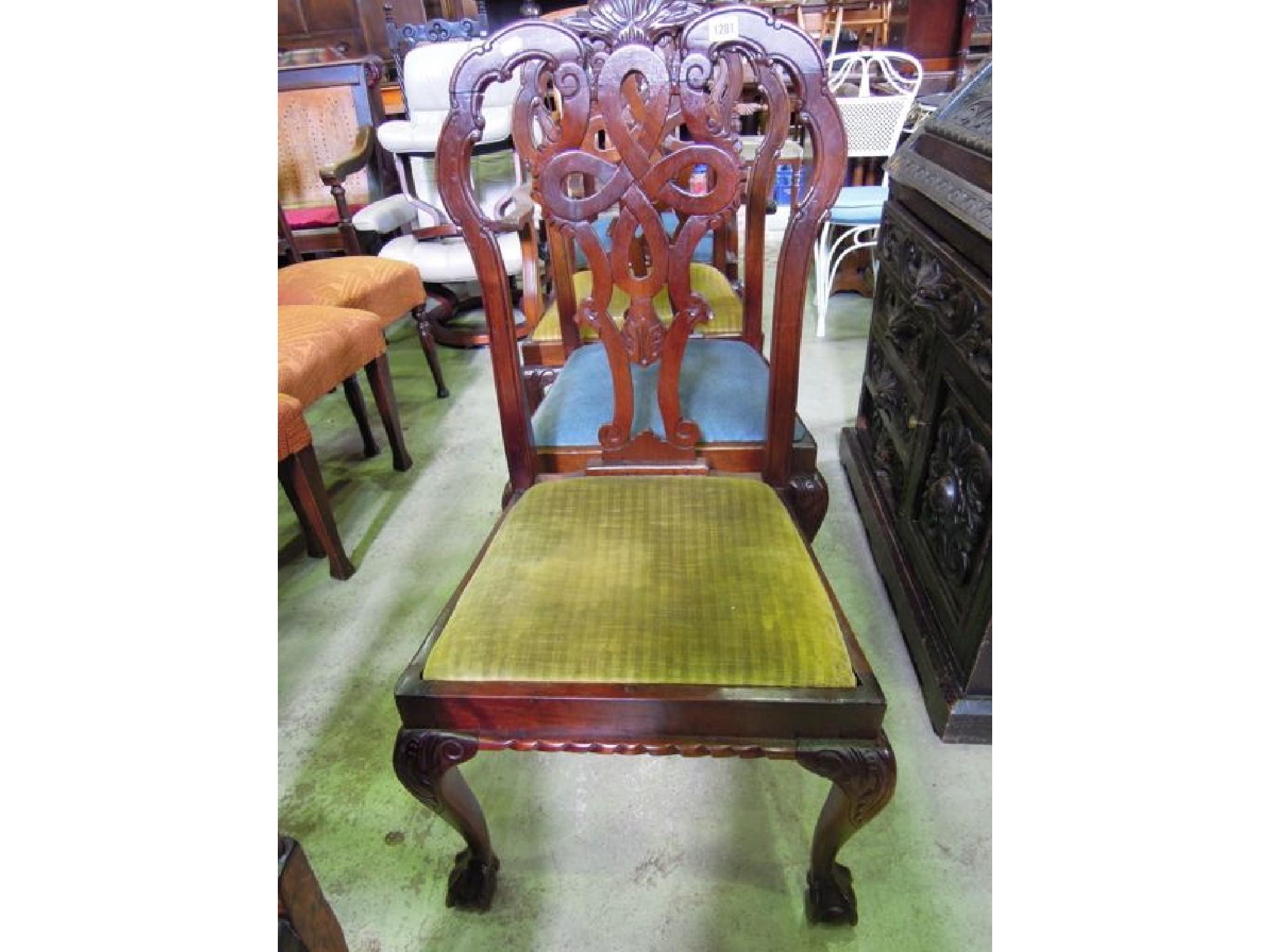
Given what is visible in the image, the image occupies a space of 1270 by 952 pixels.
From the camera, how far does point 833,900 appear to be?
37.9 inches

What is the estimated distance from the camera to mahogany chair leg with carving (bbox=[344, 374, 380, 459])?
6.88 feet

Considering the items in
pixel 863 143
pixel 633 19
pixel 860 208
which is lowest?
pixel 860 208

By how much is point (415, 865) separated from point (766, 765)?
0.62 meters

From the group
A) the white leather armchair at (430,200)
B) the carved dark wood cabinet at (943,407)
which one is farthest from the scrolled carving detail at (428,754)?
the white leather armchair at (430,200)

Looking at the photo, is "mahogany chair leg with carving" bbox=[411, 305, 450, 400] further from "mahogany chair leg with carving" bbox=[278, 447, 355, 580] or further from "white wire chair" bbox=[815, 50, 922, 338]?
"white wire chair" bbox=[815, 50, 922, 338]

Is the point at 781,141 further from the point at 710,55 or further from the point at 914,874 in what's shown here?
the point at 914,874

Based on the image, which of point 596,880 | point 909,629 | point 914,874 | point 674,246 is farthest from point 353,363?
point 914,874

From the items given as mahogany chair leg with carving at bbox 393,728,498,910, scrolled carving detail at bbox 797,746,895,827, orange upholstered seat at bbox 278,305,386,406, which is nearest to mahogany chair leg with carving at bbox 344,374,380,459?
orange upholstered seat at bbox 278,305,386,406

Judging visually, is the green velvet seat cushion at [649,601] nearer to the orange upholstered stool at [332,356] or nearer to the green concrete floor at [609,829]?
the green concrete floor at [609,829]

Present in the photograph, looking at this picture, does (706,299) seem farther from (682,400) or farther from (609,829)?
(609,829)

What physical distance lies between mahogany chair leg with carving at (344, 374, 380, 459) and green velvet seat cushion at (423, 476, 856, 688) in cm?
133

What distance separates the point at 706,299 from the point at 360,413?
1.29 meters

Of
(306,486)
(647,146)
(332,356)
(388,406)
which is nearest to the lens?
(647,146)

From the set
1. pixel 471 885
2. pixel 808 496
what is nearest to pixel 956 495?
pixel 808 496
